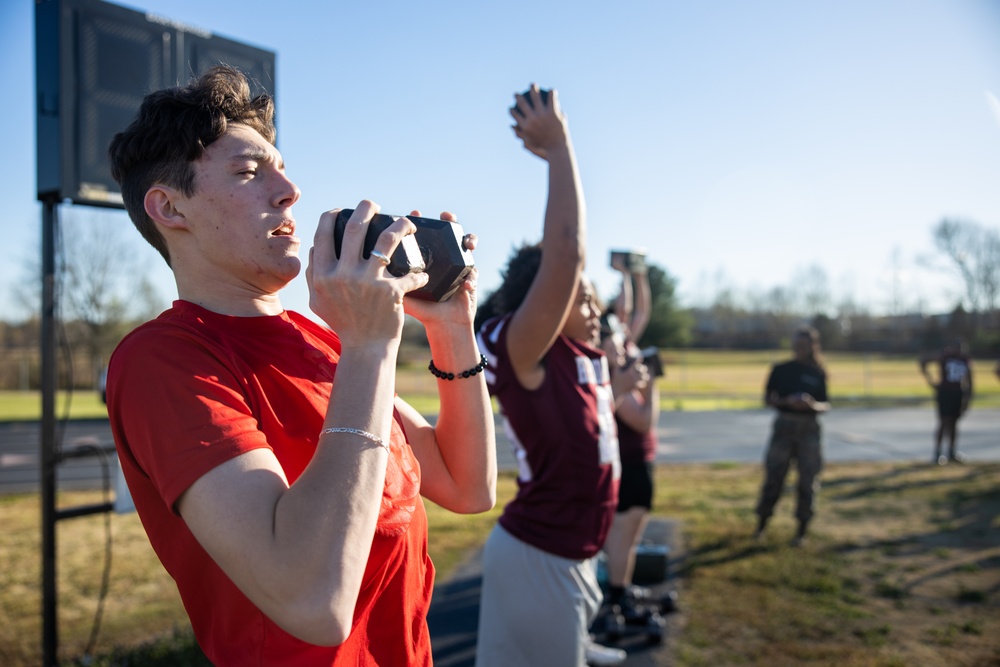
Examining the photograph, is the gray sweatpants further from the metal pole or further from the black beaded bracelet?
the metal pole

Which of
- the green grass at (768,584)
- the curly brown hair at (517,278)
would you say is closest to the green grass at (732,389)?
the green grass at (768,584)

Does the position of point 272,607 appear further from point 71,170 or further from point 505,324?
point 71,170

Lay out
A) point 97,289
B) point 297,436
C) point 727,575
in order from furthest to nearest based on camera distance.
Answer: point 97,289, point 727,575, point 297,436

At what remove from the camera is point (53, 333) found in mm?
3678

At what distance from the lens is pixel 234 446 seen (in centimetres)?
99

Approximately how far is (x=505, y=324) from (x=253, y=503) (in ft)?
5.92

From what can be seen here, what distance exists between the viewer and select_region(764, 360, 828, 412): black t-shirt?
23.6 ft

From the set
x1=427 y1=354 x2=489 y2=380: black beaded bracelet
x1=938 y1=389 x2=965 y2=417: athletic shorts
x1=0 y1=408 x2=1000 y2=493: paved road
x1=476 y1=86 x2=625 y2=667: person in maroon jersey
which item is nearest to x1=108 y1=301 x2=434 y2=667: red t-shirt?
x1=427 y1=354 x2=489 y2=380: black beaded bracelet

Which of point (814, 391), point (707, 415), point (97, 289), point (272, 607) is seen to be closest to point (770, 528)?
point (814, 391)

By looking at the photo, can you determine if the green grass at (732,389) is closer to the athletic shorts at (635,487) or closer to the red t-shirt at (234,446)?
the athletic shorts at (635,487)

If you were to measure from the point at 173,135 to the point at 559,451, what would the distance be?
1845mm

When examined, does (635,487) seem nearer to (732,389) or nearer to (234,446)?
(234,446)

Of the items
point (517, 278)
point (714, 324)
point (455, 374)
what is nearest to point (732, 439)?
point (517, 278)

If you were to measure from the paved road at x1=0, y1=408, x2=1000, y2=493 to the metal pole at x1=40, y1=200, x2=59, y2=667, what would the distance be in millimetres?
6341
